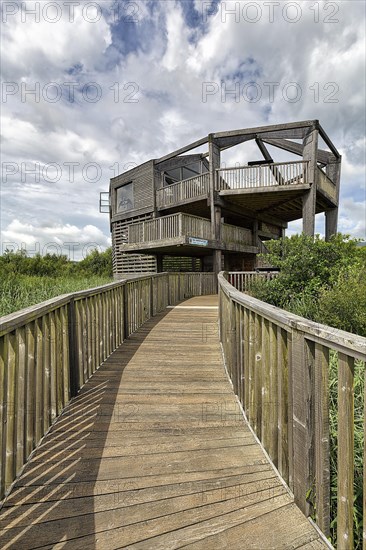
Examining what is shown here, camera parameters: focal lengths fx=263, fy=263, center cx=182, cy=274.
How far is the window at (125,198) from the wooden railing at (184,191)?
3122 mm

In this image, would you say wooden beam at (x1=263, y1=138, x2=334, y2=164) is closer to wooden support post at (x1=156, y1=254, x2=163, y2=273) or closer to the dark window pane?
wooden support post at (x1=156, y1=254, x2=163, y2=273)

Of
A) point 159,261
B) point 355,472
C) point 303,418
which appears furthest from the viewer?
point 159,261

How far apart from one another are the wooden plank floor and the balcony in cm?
890

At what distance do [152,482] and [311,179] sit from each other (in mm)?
12868

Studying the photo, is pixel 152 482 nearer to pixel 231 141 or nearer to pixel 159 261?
pixel 159 261

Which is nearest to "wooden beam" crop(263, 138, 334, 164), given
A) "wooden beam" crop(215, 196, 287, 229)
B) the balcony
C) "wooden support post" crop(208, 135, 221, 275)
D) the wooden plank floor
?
"wooden support post" crop(208, 135, 221, 275)

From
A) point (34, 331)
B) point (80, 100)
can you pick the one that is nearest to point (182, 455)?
point (34, 331)

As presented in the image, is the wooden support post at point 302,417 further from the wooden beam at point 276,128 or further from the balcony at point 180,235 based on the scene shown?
the wooden beam at point 276,128

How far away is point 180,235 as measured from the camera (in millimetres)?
11383

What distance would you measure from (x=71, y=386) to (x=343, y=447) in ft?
9.05

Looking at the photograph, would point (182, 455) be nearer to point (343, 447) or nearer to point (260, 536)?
point (260, 536)

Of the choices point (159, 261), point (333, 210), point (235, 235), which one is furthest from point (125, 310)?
point (333, 210)

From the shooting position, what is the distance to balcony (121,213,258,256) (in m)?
11.5

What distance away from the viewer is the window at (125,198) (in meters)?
18.2
